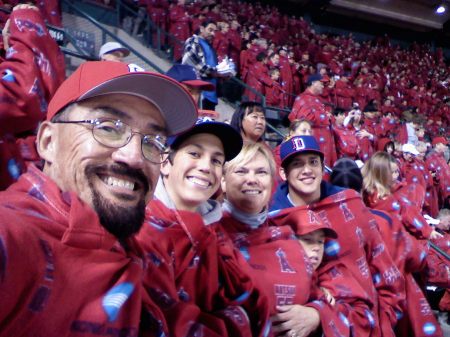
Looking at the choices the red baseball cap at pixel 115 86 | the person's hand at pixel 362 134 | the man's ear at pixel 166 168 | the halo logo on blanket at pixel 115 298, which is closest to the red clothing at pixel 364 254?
the man's ear at pixel 166 168

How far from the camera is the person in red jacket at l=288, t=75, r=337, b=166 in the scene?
615cm

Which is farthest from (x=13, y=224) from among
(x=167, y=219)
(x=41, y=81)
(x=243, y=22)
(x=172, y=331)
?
(x=243, y=22)

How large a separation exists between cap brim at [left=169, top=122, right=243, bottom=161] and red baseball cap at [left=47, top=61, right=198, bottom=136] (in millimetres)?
370

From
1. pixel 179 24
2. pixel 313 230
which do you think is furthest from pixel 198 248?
pixel 179 24

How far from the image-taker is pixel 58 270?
0.79 m

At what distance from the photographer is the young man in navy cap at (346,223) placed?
2.34 m

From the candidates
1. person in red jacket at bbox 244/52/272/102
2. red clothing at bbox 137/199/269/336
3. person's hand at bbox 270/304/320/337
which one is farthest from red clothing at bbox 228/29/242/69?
red clothing at bbox 137/199/269/336

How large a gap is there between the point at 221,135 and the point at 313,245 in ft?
2.62

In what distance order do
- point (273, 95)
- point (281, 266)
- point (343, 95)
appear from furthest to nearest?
1. point (343, 95)
2. point (273, 95)
3. point (281, 266)

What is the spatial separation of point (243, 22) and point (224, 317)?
39.1ft

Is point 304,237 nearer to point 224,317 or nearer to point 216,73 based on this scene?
point 224,317

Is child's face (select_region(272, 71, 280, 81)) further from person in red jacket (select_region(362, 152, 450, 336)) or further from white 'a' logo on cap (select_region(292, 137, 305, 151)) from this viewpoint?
white 'a' logo on cap (select_region(292, 137, 305, 151))

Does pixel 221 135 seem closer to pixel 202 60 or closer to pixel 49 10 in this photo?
pixel 202 60

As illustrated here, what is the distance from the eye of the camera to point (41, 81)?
167 cm
